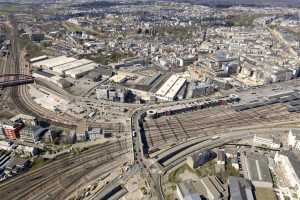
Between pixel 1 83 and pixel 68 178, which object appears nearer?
pixel 68 178

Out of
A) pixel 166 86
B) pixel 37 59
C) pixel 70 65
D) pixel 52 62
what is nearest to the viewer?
pixel 166 86

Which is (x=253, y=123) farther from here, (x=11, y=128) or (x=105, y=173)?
(x=11, y=128)

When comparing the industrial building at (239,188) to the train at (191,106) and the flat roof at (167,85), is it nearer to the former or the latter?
the train at (191,106)

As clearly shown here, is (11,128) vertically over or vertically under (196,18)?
under

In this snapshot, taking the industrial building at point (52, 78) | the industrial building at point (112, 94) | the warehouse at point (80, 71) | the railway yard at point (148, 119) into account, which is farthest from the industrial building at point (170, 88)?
the warehouse at point (80, 71)

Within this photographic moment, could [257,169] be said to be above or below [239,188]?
above

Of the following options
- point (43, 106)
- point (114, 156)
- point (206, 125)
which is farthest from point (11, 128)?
point (206, 125)

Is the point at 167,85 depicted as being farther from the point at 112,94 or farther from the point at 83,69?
the point at 83,69

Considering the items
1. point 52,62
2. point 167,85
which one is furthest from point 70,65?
point 167,85
